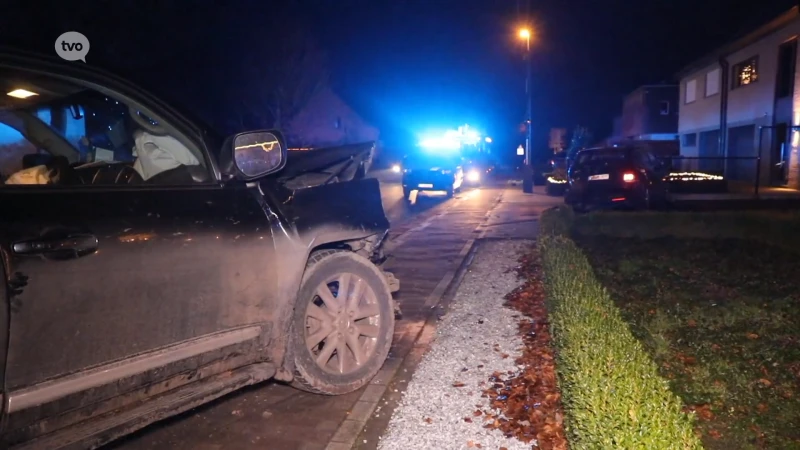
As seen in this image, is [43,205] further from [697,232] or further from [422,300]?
[697,232]

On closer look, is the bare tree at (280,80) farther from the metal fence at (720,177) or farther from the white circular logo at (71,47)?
the white circular logo at (71,47)

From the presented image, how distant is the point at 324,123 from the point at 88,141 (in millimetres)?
34346

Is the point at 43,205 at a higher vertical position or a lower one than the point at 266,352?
higher

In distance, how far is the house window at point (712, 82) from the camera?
89.6 ft

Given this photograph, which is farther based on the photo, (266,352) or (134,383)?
(266,352)

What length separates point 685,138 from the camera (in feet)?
107

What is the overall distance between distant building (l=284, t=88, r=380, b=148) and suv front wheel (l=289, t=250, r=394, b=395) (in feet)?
88.8

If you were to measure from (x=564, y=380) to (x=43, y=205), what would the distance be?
113 inches

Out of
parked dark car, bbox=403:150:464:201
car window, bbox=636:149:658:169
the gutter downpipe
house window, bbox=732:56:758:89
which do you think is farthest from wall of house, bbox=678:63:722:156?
car window, bbox=636:149:658:169

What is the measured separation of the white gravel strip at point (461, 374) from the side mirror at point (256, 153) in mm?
1758

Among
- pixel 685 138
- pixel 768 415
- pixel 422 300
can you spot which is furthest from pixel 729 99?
pixel 768 415

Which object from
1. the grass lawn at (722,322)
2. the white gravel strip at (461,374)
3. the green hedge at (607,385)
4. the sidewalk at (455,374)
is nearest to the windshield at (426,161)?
the grass lawn at (722,322)

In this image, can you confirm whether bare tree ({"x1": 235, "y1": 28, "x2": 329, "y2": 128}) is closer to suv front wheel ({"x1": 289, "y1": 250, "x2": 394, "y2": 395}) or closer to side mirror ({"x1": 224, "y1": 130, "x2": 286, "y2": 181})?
suv front wheel ({"x1": 289, "y1": 250, "x2": 394, "y2": 395})

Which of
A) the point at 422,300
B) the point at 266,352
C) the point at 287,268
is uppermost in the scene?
the point at 287,268
